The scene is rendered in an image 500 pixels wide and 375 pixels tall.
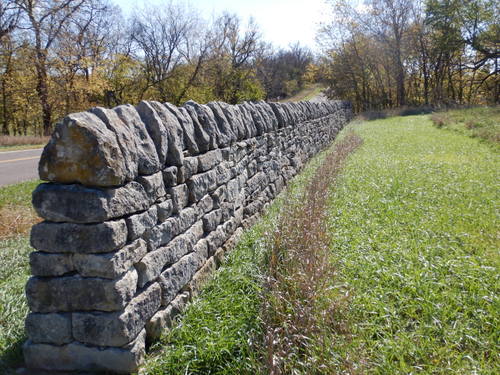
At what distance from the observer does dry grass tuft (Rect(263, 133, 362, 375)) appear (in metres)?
2.29

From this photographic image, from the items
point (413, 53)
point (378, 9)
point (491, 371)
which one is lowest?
point (491, 371)

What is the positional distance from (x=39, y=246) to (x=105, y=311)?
55cm

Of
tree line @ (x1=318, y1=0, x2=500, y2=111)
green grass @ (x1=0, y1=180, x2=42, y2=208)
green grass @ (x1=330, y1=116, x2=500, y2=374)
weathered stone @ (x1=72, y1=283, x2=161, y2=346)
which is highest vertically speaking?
tree line @ (x1=318, y1=0, x2=500, y2=111)

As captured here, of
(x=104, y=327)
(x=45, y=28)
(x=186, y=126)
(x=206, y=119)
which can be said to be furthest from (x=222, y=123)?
(x=45, y=28)

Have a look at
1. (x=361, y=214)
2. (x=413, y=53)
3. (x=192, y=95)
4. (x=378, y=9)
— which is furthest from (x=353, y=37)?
(x=361, y=214)

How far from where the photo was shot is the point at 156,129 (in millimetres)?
2857

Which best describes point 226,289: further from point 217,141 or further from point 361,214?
point 361,214

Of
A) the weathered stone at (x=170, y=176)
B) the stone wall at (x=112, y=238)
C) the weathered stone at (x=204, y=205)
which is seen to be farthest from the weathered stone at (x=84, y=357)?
the weathered stone at (x=204, y=205)

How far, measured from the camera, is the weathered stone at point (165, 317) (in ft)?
8.58

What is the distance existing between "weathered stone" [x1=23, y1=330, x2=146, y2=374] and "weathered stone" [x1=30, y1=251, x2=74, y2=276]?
450 millimetres

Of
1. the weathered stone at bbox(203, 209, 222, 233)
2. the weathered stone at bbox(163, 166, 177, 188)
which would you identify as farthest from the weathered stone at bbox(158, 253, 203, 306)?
the weathered stone at bbox(163, 166, 177, 188)

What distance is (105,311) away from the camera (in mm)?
2248

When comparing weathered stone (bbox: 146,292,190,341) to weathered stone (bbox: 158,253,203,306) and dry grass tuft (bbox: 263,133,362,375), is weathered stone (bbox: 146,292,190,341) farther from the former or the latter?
dry grass tuft (bbox: 263,133,362,375)

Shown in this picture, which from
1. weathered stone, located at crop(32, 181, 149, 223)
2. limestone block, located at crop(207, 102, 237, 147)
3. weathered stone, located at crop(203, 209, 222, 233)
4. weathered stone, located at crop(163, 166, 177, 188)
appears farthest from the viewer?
limestone block, located at crop(207, 102, 237, 147)
